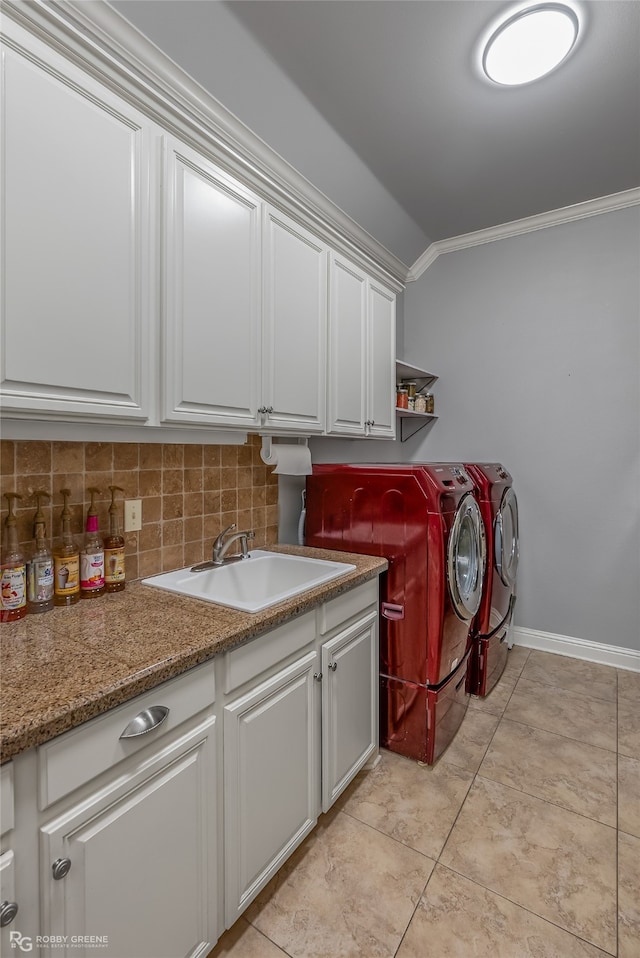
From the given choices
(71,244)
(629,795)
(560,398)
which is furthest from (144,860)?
(560,398)

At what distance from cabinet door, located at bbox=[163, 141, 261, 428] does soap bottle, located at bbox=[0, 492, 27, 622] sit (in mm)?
523

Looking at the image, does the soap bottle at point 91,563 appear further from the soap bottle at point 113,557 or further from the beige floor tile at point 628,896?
the beige floor tile at point 628,896

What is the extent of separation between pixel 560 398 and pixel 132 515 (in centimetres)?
263

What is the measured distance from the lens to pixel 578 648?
2.91 metres

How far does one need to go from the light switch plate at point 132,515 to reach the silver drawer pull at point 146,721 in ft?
2.50

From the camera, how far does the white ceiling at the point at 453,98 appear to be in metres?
1.56

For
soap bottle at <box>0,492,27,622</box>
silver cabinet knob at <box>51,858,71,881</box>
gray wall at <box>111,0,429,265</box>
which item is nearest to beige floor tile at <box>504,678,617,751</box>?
silver cabinet knob at <box>51,858,71,881</box>

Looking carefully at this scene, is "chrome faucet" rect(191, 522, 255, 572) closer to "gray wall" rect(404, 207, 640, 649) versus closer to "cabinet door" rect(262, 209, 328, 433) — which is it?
"cabinet door" rect(262, 209, 328, 433)

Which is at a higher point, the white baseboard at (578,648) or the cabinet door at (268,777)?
the cabinet door at (268,777)

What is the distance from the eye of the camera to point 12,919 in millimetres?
737

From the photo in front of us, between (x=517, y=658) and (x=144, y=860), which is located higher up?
(x=144, y=860)

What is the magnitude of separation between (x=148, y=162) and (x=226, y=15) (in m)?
0.67

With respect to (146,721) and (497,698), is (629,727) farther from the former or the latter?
(146,721)

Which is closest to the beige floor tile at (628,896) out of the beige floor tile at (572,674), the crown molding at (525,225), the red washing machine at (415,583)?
the red washing machine at (415,583)
